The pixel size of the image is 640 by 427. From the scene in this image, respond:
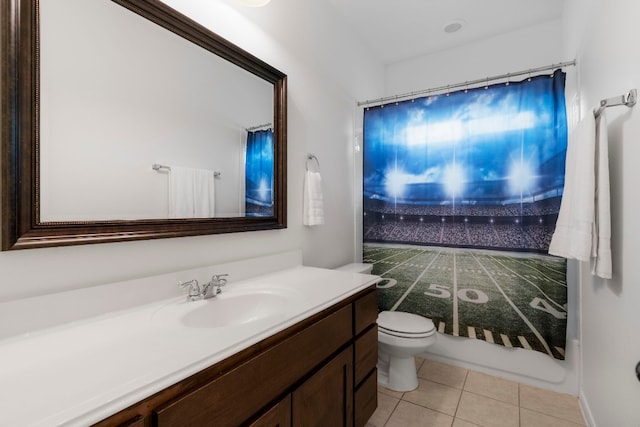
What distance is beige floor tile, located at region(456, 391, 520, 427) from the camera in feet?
5.50

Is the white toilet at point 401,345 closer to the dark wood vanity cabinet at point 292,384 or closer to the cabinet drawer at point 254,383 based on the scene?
the dark wood vanity cabinet at point 292,384

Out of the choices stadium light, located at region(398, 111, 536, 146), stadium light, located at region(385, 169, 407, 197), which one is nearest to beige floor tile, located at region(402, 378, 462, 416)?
stadium light, located at region(385, 169, 407, 197)

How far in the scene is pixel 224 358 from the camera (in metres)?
0.75

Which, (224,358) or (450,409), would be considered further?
(450,409)

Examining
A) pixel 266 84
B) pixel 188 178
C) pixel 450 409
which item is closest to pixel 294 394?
pixel 188 178

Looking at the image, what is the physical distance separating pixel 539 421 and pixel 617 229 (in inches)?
47.0

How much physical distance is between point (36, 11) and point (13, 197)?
54cm

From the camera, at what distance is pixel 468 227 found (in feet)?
7.03

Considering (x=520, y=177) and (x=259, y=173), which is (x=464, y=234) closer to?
(x=520, y=177)

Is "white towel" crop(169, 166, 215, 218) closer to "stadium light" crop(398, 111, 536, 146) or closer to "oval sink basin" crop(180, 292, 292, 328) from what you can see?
"oval sink basin" crop(180, 292, 292, 328)

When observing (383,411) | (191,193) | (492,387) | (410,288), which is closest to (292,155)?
(191,193)

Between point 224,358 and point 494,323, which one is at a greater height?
point 224,358

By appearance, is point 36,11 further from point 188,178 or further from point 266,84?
point 266,84

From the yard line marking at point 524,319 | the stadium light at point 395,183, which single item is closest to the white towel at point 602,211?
the yard line marking at point 524,319
